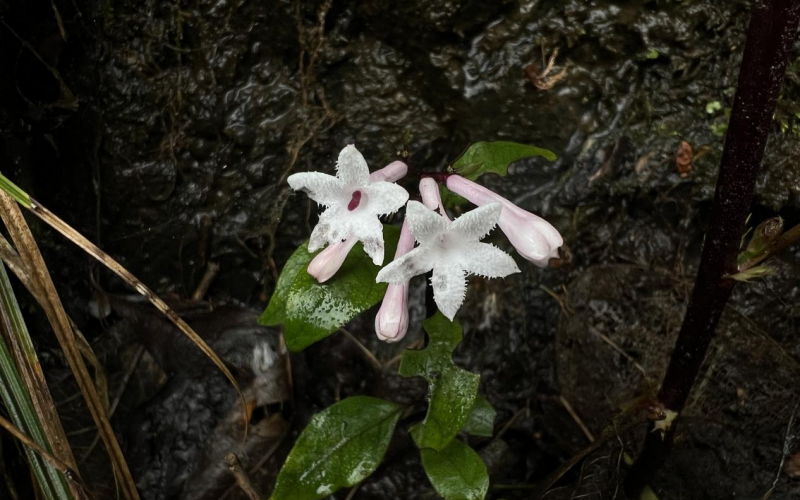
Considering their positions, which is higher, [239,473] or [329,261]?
[329,261]

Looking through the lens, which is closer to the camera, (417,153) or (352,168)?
(352,168)

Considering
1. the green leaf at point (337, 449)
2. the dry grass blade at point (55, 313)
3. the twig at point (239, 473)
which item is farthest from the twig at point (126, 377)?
the green leaf at point (337, 449)

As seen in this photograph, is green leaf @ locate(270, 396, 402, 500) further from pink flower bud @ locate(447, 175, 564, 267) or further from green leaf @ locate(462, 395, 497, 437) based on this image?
pink flower bud @ locate(447, 175, 564, 267)

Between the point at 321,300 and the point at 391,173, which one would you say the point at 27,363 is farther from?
the point at 391,173

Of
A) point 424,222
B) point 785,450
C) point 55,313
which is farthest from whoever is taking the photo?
point 785,450

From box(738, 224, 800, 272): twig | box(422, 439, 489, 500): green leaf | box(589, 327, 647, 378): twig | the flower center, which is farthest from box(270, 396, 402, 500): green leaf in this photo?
box(738, 224, 800, 272): twig

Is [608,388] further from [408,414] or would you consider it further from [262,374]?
[262,374]

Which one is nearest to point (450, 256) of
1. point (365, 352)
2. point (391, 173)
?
point (391, 173)
